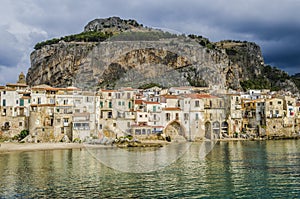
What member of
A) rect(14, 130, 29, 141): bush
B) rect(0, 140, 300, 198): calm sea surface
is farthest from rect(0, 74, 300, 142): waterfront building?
rect(0, 140, 300, 198): calm sea surface

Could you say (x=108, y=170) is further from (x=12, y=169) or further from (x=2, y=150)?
(x=2, y=150)

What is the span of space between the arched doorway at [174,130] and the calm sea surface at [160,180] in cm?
2229

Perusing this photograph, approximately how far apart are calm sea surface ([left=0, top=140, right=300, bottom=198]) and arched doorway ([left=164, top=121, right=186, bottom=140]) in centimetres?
2229

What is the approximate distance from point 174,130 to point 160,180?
3022 centimetres

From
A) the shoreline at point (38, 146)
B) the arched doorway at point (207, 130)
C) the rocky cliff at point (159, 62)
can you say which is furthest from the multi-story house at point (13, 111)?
the arched doorway at point (207, 130)

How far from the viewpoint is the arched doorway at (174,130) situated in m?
47.8

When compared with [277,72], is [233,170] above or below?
below

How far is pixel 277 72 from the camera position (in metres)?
105

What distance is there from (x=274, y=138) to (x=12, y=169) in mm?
40459

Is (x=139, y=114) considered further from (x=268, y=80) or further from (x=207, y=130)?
(x=268, y=80)

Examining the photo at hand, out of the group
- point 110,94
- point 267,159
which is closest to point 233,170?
point 267,159

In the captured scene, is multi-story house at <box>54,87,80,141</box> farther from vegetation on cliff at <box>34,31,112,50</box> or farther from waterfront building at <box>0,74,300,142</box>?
vegetation on cliff at <box>34,31,112,50</box>

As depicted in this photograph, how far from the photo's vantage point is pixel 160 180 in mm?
18219

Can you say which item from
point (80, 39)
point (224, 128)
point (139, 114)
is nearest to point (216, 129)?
point (224, 128)
